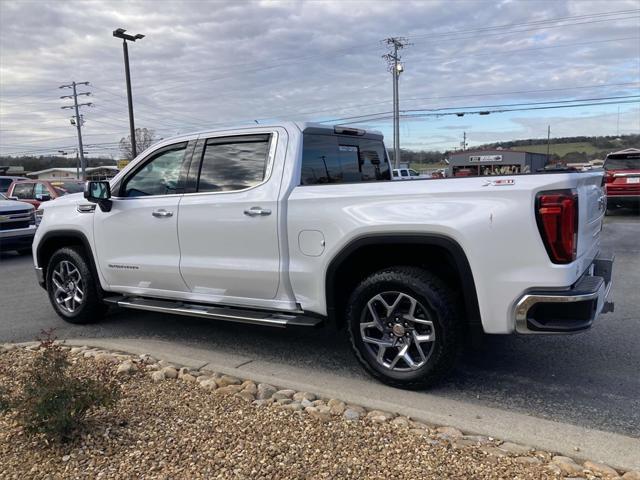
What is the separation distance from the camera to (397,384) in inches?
157

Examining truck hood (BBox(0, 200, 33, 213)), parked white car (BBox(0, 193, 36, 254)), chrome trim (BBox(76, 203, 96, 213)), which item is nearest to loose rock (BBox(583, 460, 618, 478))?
chrome trim (BBox(76, 203, 96, 213))

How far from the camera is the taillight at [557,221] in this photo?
132 inches

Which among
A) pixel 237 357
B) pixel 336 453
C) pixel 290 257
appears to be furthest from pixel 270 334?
pixel 336 453

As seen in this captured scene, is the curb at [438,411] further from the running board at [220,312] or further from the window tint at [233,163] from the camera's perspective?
the window tint at [233,163]

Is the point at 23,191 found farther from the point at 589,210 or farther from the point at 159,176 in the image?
the point at 589,210

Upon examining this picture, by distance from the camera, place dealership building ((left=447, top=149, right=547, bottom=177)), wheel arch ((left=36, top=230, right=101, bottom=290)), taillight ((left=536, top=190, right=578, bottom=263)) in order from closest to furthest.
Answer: taillight ((left=536, top=190, right=578, bottom=263)) < wheel arch ((left=36, top=230, right=101, bottom=290)) < dealership building ((left=447, top=149, right=547, bottom=177))

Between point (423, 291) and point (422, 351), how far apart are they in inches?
17.6

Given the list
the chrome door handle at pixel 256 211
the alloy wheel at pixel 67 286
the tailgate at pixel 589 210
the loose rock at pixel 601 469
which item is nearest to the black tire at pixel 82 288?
the alloy wheel at pixel 67 286

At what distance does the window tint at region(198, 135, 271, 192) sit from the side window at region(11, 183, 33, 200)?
12883 mm

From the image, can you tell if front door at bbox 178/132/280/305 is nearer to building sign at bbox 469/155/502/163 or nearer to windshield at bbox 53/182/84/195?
windshield at bbox 53/182/84/195

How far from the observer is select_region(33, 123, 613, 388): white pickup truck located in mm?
3455

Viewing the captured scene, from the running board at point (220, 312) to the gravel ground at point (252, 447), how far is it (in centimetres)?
76

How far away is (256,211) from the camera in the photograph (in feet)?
14.5

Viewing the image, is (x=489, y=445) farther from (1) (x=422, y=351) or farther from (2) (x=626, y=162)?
(2) (x=626, y=162)
